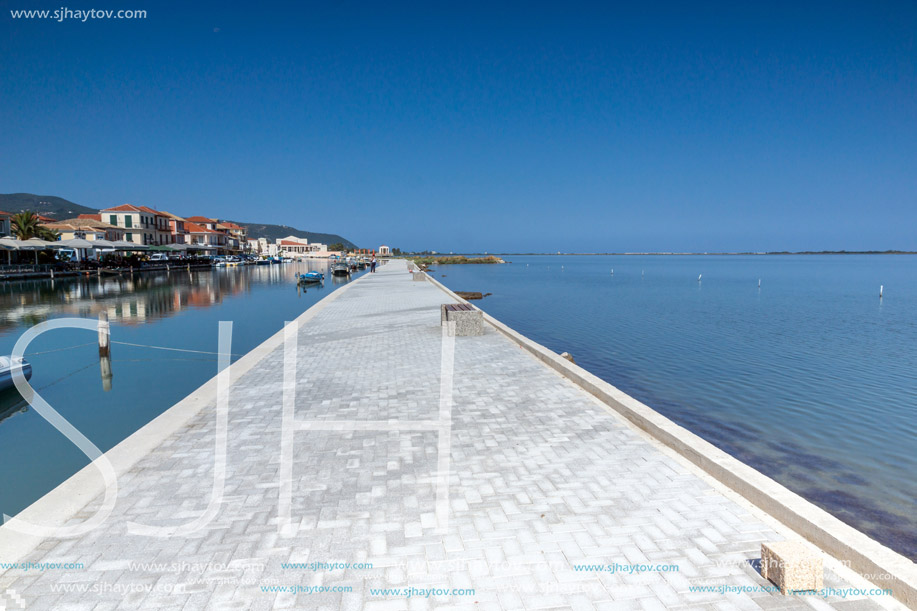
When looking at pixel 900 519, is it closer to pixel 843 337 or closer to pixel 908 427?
pixel 908 427

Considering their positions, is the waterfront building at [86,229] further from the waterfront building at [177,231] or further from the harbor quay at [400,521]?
the harbor quay at [400,521]

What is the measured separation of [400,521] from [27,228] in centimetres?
6022

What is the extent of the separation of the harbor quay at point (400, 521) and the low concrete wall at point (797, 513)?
54 mm

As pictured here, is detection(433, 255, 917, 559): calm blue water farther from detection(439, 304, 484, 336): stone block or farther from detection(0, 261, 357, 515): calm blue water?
detection(0, 261, 357, 515): calm blue water

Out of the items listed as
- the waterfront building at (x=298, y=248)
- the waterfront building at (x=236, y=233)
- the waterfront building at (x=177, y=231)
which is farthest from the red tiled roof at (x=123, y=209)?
the waterfront building at (x=298, y=248)

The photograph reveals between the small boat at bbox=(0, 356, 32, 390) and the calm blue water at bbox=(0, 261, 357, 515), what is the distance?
0.23 metres

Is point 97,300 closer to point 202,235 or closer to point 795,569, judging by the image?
point 795,569

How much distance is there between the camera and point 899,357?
15008mm

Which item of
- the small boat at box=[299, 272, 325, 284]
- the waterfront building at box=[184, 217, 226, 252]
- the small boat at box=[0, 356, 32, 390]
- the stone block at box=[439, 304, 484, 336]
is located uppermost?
the waterfront building at box=[184, 217, 226, 252]

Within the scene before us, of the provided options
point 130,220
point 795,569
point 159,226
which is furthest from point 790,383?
point 159,226

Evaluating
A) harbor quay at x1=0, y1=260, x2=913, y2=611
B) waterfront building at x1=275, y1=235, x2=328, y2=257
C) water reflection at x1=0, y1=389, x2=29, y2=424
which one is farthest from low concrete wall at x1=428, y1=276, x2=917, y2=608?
waterfront building at x1=275, y1=235, x2=328, y2=257

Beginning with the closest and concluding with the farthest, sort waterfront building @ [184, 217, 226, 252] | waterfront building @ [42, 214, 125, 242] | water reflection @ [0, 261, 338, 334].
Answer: water reflection @ [0, 261, 338, 334]
waterfront building @ [42, 214, 125, 242]
waterfront building @ [184, 217, 226, 252]

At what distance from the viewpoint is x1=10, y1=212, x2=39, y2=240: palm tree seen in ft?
155

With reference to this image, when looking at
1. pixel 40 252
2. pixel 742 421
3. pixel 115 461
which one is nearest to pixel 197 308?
pixel 115 461
